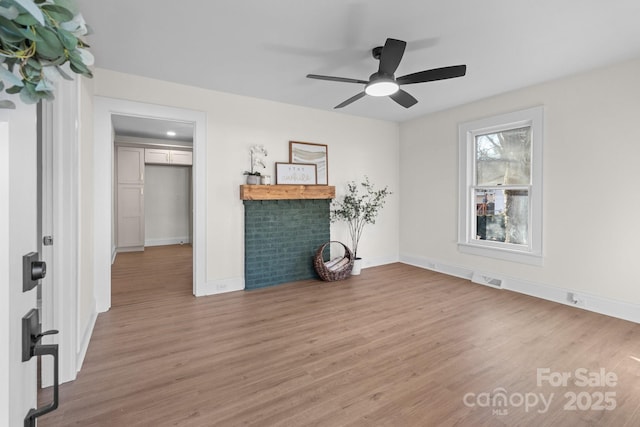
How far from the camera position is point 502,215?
4.25m

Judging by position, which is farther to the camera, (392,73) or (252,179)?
(252,179)

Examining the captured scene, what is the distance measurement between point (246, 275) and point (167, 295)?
0.98 meters

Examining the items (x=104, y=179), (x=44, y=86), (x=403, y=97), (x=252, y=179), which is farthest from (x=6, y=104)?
(x=252, y=179)

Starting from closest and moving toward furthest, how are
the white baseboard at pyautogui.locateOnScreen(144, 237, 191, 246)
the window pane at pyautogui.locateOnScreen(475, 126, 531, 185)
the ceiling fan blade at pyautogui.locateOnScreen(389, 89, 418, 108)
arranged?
the ceiling fan blade at pyautogui.locateOnScreen(389, 89, 418, 108) → the window pane at pyautogui.locateOnScreen(475, 126, 531, 185) → the white baseboard at pyautogui.locateOnScreen(144, 237, 191, 246)

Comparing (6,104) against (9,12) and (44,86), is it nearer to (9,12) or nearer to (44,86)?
(44,86)

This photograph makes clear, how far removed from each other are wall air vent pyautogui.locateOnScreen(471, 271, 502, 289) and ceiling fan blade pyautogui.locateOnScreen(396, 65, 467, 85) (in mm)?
2919

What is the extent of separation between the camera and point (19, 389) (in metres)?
0.69

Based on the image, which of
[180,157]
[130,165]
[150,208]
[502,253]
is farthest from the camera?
[150,208]

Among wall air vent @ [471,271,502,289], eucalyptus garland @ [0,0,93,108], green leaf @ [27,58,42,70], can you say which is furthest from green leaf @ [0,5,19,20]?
wall air vent @ [471,271,502,289]

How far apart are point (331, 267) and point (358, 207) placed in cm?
112

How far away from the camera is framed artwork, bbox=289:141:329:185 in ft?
14.8

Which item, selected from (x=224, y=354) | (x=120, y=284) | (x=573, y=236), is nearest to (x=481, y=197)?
(x=573, y=236)

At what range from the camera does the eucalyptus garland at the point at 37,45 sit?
0.48m

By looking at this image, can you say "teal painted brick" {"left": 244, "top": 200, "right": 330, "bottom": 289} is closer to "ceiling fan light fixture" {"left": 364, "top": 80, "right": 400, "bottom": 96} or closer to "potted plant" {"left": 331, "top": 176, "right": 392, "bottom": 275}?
"potted plant" {"left": 331, "top": 176, "right": 392, "bottom": 275}
